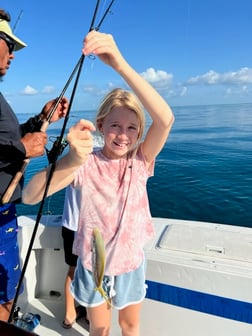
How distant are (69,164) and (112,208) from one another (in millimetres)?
394

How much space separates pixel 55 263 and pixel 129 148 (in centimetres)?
172

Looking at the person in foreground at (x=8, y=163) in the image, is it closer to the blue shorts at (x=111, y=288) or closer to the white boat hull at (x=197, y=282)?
the blue shorts at (x=111, y=288)

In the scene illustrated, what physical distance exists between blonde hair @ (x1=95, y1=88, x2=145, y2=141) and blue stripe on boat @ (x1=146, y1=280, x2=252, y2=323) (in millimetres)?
1104

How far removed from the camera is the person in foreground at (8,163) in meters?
1.75

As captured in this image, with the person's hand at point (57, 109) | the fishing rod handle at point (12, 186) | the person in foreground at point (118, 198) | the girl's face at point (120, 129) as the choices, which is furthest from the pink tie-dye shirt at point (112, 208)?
the person's hand at point (57, 109)

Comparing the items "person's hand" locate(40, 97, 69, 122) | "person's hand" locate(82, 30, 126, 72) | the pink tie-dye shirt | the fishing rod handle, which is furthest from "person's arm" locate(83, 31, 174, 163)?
"person's hand" locate(40, 97, 69, 122)

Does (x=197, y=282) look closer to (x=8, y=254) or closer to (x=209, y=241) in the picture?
(x=209, y=241)

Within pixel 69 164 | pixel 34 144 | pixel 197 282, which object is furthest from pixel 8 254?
pixel 197 282

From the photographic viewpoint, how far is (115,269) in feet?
4.91

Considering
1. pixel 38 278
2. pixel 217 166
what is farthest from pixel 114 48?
pixel 217 166

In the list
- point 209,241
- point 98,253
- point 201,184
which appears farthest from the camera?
point 201,184

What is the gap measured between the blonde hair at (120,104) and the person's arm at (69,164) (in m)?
0.34

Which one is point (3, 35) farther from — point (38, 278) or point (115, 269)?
point (38, 278)

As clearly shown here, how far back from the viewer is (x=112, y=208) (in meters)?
1.48
